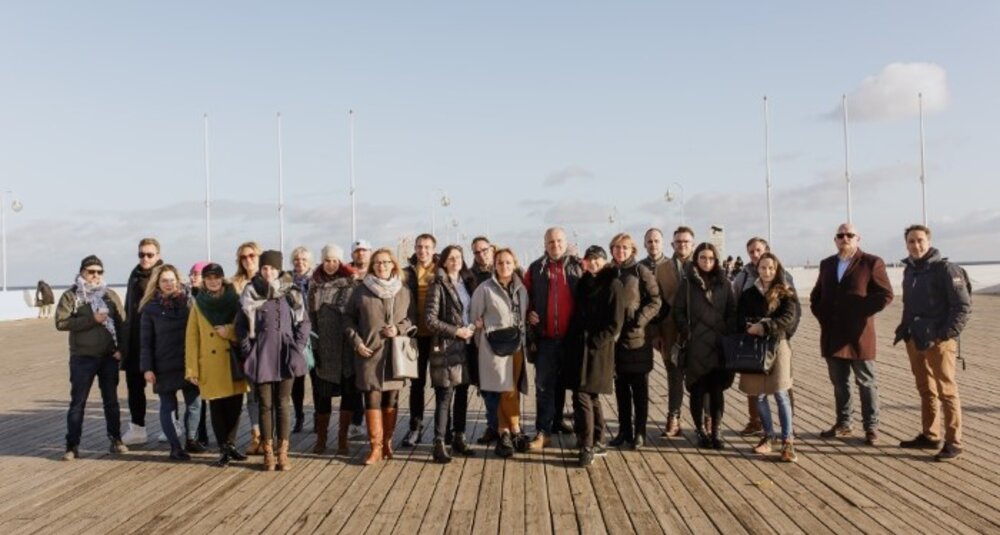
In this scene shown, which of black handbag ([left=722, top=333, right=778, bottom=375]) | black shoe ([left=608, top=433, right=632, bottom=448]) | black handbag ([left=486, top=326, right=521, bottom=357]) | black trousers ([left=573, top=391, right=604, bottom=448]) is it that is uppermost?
black handbag ([left=486, top=326, right=521, bottom=357])

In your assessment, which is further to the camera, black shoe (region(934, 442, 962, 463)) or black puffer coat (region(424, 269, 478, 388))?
black puffer coat (region(424, 269, 478, 388))

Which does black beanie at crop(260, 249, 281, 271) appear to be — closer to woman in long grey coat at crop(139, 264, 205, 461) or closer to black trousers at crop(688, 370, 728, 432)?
woman in long grey coat at crop(139, 264, 205, 461)

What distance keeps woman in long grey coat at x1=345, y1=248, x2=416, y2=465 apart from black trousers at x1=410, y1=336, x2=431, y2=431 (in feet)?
1.48

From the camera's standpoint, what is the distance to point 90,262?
274 inches

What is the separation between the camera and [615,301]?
6.09 m

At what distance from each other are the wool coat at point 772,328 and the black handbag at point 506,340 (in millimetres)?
1832

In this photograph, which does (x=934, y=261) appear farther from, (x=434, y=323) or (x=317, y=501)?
(x=317, y=501)

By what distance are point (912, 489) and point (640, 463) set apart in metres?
1.91

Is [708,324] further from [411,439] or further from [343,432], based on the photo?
[343,432]

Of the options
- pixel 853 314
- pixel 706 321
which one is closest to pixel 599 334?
pixel 706 321

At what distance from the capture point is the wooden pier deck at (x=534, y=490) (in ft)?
15.7

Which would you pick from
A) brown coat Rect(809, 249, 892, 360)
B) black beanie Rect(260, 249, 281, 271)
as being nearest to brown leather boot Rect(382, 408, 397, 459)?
black beanie Rect(260, 249, 281, 271)

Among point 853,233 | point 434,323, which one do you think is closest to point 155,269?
point 434,323

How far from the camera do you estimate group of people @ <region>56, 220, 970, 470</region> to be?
6238 mm
